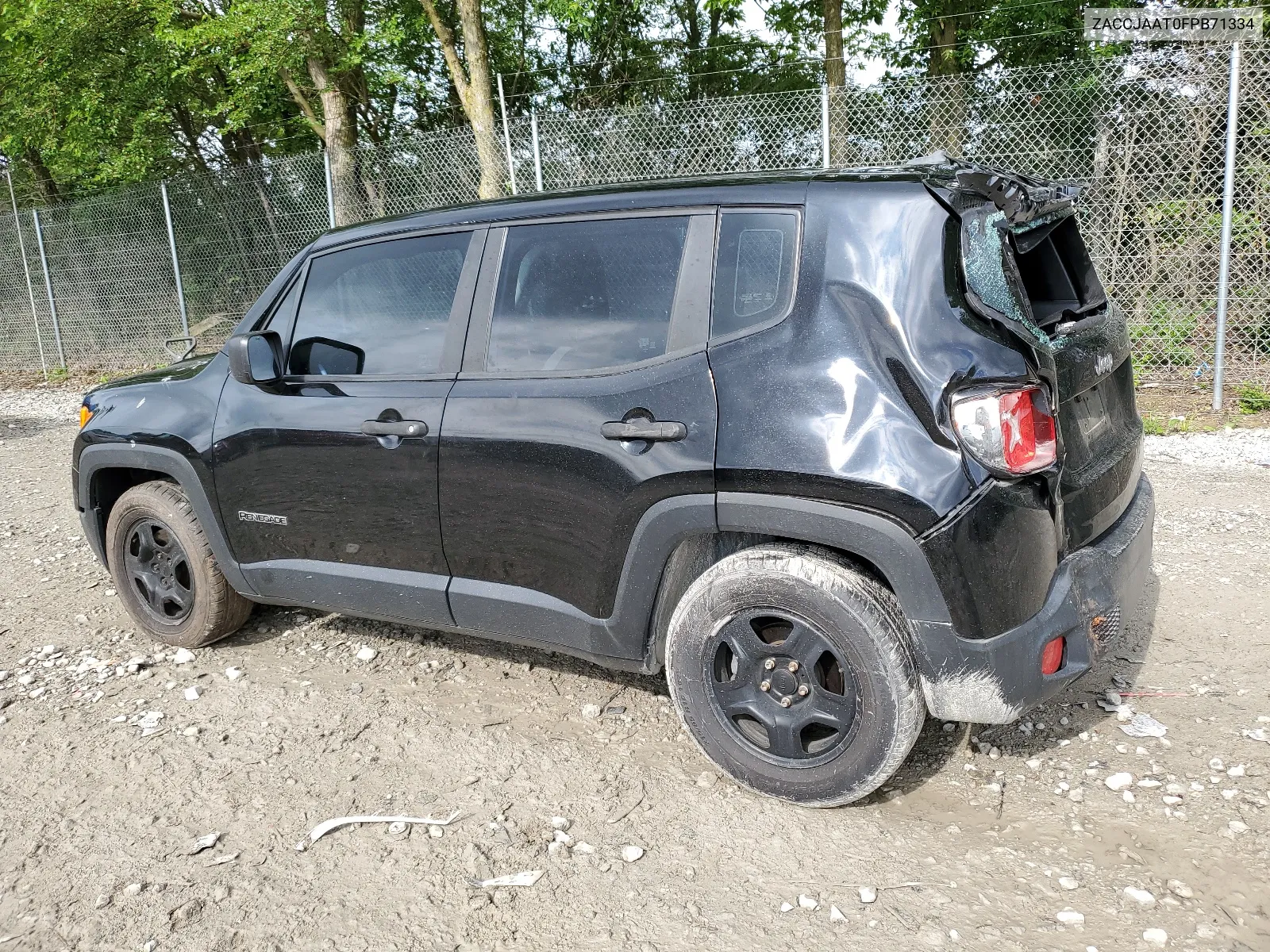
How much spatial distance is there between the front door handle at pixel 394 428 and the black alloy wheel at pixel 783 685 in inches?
47.8

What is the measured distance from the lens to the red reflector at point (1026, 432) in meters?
2.54

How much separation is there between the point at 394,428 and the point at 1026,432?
1.99 m

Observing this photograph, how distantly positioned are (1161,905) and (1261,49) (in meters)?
7.14

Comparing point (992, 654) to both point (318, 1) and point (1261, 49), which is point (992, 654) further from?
point (318, 1)

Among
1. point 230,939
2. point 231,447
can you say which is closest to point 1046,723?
point 230,939

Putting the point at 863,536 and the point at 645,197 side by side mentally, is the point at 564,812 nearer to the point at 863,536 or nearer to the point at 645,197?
the point at 863,536

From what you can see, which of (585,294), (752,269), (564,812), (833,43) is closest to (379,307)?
(585,294)

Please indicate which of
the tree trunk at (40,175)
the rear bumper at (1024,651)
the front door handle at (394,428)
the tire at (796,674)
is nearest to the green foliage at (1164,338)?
the rear bumper at (1024,651)

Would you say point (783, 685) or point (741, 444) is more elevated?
point (741, 444)

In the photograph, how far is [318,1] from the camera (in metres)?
12.2

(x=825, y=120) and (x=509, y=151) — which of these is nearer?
(x=825, y=120)

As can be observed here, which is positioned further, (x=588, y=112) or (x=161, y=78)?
(x=161, y=78)

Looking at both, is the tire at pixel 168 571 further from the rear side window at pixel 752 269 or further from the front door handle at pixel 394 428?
the rear side window at pixel 752 269

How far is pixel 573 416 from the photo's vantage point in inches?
120
